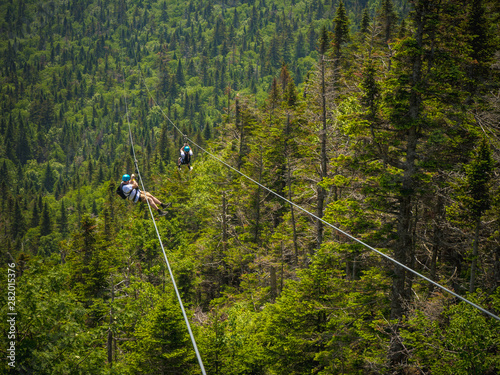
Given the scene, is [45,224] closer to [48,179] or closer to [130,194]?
[48,179]

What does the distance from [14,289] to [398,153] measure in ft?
40.6

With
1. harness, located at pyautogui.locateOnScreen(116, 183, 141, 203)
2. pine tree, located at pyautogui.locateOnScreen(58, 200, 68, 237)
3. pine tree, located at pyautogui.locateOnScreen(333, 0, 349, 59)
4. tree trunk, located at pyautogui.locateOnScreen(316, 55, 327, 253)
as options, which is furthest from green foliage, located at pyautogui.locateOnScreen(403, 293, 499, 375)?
pine tree, located at pyautogui.locateOnScreen(58, 200, 68, 237)

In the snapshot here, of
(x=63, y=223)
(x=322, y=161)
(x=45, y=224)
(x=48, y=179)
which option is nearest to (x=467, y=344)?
(x=322, y=161)

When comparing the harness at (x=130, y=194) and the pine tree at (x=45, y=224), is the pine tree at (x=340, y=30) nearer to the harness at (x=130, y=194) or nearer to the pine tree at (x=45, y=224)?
the harness at (x=130, y=194)

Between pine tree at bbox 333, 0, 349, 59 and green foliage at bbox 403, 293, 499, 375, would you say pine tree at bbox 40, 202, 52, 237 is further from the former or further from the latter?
green foliage at bbox 403, 293, 499, 375

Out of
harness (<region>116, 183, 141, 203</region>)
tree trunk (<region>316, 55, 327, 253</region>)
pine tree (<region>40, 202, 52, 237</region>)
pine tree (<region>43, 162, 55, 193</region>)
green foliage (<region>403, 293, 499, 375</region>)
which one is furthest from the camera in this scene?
pine tree (<region>43, 162, 55, 193</region>)

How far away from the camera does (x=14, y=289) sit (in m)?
11.3

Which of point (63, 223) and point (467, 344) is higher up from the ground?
point (467, 344)

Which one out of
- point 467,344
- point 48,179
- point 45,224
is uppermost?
point 467,344

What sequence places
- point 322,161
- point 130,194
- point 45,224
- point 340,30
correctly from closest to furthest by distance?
1. point 130,194
2. point 322,161
3. point 340,30
4. point 45,224

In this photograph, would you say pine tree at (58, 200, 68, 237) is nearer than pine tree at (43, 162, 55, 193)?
Yes

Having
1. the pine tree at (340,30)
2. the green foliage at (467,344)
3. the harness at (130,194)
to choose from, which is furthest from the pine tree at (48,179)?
the green foliage at (467,344)

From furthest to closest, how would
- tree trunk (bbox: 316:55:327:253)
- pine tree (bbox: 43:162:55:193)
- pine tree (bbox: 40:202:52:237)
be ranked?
pine tree (bbox: 43:162:55:193)
pine tree (bbox: 40:202:52:237)
tree trunk (bbox: 316:55:327:253)

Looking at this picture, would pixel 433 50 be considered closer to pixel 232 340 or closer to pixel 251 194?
pixel 232 340
